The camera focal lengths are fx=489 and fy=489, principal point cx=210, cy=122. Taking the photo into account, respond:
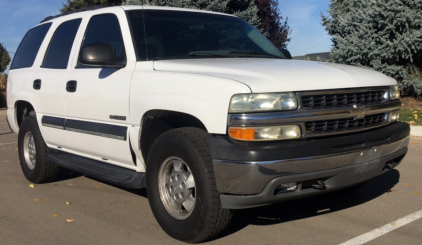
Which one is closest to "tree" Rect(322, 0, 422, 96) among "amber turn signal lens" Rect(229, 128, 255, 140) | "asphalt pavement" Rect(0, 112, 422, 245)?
"asphalt pavement" Rect(0, 112, 422, 245)

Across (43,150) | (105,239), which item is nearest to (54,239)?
(105,239)

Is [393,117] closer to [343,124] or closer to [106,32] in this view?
[343,124]

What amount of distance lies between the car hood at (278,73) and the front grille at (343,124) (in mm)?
259

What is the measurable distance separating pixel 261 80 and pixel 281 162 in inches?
24.1

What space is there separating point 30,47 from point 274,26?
20353mm

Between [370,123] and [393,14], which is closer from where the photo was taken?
[370,123]

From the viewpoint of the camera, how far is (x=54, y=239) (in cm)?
410

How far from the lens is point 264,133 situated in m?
3.36

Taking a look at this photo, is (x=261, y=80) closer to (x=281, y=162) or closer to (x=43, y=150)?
(x=281, y=162)

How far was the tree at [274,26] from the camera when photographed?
24.6 meters

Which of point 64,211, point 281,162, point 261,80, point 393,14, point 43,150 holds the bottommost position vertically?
point 64,211

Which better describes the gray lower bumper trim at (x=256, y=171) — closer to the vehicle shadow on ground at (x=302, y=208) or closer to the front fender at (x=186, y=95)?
the front fender at (x=186, y=95)

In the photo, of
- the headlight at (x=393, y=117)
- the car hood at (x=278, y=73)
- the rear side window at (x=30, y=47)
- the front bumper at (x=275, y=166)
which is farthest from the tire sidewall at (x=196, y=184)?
the rear side window at (x=30, y=47)


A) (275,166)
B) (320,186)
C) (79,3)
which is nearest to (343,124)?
(320,186)
